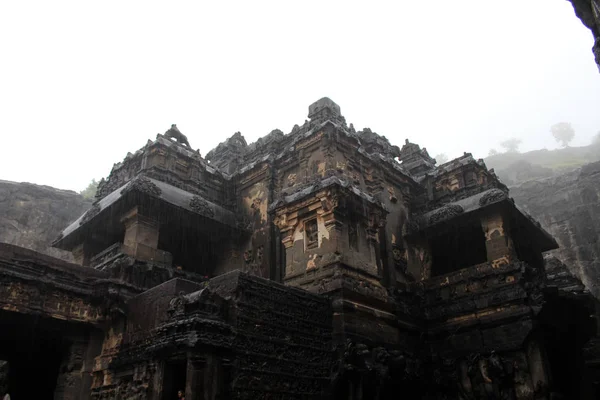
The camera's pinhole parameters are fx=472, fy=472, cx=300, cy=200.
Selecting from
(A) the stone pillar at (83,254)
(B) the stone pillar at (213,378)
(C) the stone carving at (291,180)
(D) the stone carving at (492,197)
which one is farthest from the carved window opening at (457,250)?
(A) the stone pillar at (83,254)

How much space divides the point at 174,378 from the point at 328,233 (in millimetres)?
5776

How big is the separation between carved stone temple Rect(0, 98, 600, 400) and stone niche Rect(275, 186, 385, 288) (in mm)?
52

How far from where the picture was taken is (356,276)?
40.6 ft

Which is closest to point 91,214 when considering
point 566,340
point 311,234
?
point 311,234

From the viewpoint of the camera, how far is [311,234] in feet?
43.7

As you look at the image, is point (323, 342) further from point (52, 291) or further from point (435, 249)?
point (435, 249)

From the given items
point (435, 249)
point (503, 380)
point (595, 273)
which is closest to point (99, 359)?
point (503, 380)

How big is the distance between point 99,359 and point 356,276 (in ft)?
21.1

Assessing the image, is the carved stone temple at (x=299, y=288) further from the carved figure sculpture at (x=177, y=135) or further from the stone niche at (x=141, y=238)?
the carved figure sculpture at (x=177, y=135)

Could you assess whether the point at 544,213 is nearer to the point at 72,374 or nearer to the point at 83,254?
the point at 83,254

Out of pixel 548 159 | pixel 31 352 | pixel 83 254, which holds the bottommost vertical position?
pixel 31 352

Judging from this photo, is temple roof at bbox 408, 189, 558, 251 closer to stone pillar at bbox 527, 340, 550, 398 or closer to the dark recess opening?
stone pillar at bbox 527, 340, 550, 398

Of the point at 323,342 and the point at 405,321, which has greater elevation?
the point at 405,321

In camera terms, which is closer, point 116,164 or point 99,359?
point 99,359
